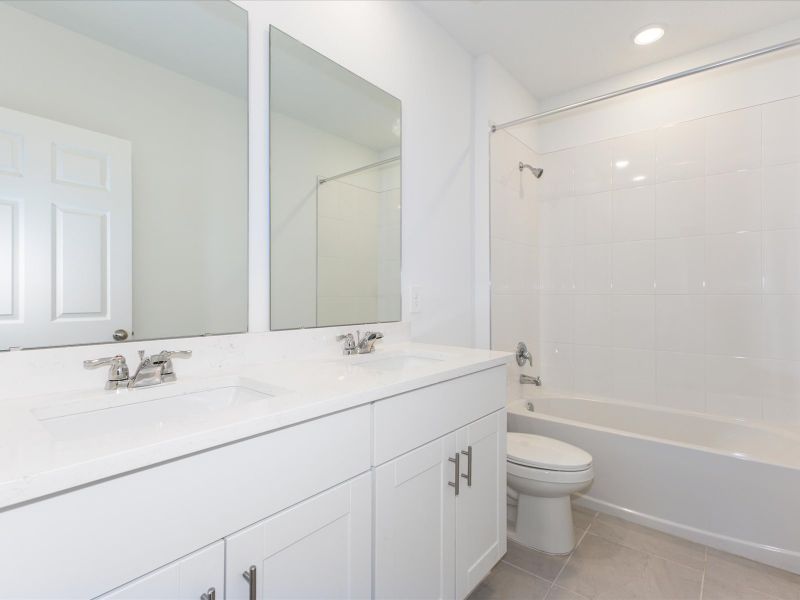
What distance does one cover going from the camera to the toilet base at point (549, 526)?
176 cm

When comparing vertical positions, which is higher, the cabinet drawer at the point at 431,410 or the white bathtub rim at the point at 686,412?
the cabinet drawer at the point at 431,410

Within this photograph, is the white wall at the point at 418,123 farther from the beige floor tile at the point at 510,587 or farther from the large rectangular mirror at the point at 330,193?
the beige floor tile at the point at 510,587

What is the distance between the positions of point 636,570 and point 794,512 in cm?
65

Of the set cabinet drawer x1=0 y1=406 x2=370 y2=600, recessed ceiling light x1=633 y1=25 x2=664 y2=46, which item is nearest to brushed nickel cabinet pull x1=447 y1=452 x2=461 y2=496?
cabinet drawer x1=0 y1=406 x2=370 y2=600

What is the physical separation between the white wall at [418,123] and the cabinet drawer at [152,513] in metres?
0.63

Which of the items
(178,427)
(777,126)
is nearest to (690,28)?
(777,126)

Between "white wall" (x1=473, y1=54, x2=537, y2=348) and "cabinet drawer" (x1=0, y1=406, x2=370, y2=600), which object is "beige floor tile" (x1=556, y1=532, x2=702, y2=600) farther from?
"cabinet drawer" (x1=0, y1=406, x2=370, y2=600)

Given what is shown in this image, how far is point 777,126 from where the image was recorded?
210 centimetres

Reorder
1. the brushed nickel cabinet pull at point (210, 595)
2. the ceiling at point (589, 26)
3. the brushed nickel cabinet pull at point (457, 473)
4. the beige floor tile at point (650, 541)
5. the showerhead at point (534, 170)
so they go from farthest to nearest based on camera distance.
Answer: the showerhead at point (534, 170), the ceiling at point (589, 26), the beige floor tile at point (650, 541), the brushed nickel cabinet pull at point (457, 473), the brushed nickel cabinet pull at point (210, 595)

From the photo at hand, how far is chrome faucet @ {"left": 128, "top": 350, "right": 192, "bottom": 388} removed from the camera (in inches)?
38.6

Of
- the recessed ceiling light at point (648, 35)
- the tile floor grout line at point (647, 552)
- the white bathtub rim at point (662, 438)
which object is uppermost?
the recessed ceiling light at point (648, 35)

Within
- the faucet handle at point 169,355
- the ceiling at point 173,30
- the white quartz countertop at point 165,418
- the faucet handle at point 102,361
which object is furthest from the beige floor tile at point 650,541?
the ceiling at point 173,30

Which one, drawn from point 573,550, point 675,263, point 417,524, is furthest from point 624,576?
point 675,263

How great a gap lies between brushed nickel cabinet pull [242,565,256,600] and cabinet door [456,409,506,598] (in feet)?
2.30
